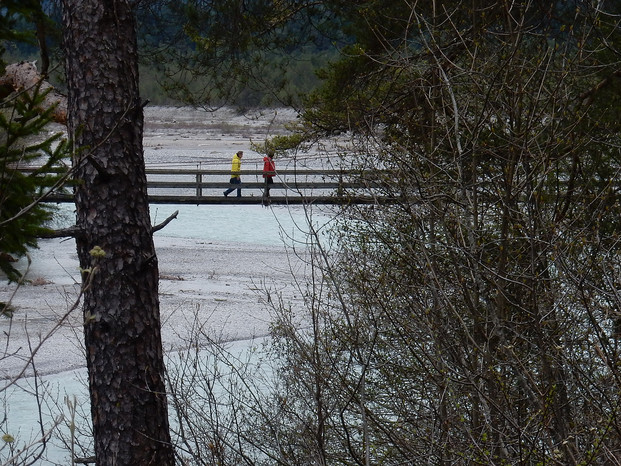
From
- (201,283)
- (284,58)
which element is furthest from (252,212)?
(284,58)

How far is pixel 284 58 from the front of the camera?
9180 mm

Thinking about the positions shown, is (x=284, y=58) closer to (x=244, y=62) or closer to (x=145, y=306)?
(x=244, y=62)

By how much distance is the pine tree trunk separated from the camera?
15.1 feet

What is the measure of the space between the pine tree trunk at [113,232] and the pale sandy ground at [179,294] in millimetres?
4430

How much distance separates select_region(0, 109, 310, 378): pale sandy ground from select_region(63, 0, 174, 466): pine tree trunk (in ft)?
14.5

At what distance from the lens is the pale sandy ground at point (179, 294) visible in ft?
40.6

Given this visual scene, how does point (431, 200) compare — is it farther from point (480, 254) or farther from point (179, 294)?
point (179, 294)

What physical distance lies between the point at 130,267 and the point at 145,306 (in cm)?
26

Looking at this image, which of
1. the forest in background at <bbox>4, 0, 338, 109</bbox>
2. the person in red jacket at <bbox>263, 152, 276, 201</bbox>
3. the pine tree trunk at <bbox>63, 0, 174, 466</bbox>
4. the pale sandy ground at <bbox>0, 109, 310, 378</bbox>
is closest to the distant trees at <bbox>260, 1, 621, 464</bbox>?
the forest in background at <bbox>4, 0, 338, 109</bbox>

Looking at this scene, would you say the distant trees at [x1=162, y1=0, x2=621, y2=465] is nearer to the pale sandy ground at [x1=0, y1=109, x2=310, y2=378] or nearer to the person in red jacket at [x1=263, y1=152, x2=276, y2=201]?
the person in red jacket at [x1=263, y1=152, x2=276, y2=201]

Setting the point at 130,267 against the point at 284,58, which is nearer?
the point at 130,267

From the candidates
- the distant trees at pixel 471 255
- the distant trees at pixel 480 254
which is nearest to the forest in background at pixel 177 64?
the distant trees at pixel 471 255

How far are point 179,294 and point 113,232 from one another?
11.6 meters

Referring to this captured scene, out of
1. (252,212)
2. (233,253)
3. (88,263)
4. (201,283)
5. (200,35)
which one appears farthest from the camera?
(252,212)
